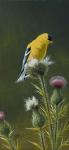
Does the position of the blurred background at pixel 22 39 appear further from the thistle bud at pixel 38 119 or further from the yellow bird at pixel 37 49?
the thistle bud at pixel 38 119

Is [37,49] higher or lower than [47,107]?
higher

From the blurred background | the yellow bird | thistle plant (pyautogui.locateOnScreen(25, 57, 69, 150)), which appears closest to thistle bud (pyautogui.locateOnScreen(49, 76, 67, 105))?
thistle plant (pyautogui.locateOnScreen(25, 57, 69, 150))

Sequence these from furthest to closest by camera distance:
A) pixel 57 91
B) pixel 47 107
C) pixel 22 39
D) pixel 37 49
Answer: pixel 22 39
pixel 37 49
pixel 57 91
pixel 47 107

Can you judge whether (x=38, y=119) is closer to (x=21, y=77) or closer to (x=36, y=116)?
(x=36, y=116)

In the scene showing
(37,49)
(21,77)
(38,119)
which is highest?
(37,49)

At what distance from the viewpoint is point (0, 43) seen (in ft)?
7.43

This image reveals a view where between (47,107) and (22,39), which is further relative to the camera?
(22,39)

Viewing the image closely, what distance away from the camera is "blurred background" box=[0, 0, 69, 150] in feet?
7.40

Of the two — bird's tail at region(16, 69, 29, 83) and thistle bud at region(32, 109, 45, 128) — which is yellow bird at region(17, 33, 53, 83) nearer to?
bird's tail at region(16, 69, 29, 83)

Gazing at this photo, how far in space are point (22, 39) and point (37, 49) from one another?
15 centimetres

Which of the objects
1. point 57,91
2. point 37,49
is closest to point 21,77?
point 37,49

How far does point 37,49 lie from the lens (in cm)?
215

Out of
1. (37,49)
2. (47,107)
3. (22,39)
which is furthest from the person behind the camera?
(22,39)

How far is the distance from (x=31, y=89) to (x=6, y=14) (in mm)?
399
